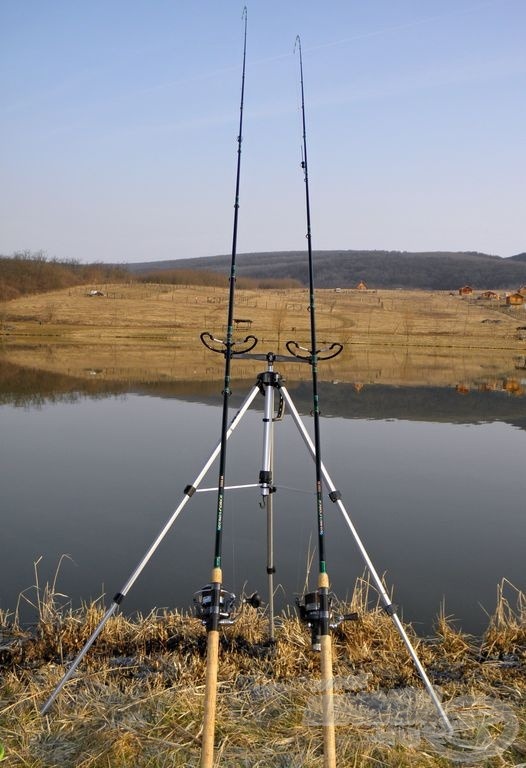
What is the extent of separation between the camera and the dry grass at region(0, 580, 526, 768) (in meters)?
3.45

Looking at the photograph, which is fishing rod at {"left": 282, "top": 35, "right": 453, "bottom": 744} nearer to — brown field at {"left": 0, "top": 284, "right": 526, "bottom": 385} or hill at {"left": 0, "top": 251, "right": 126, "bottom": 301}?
brown field at {"left": 0, "top": 284, "right": 526, "bottom": 385}

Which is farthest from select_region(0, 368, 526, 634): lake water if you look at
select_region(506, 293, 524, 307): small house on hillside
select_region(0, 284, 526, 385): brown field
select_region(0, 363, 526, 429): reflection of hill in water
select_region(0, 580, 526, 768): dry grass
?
select_region(506, 293, 524, 307): small house on hillside

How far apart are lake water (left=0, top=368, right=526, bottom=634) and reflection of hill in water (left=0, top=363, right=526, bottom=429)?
55 centimetres

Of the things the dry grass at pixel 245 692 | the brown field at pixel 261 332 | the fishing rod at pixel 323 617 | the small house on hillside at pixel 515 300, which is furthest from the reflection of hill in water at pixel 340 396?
the small house on hillside at pixel 515 300

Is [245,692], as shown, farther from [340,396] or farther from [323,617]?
[340,396]

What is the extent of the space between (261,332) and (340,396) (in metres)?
15.3

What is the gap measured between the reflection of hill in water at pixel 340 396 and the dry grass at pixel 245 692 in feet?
32.9

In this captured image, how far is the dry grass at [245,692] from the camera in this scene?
345 centimetres

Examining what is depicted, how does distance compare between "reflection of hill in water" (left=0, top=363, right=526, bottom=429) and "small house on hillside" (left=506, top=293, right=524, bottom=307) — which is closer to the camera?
"reflection of hill in water" (left=0, top=363, right=526, bottom=429)

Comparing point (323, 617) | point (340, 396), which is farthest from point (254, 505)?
point (340, 396)

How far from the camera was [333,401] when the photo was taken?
1734cm

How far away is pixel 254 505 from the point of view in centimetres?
839

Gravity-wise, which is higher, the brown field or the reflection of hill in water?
the brown field

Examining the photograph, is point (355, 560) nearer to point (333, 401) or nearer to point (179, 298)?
point (333, 401)
